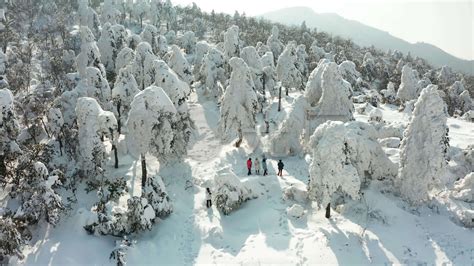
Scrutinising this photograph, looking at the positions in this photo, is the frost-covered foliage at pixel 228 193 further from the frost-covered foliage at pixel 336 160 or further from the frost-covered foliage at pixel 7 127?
the frost-covered foliage at pixel 7 127

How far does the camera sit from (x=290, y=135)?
33062mm

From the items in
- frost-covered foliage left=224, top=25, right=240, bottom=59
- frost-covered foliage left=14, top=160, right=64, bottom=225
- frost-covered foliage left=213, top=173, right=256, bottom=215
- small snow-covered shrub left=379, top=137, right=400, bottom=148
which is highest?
frost-covered foliage left=224, top=25, right=240, bottom=59

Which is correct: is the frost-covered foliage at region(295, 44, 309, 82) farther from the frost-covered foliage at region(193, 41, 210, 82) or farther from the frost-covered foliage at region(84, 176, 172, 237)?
the frost-covered foliage at region(84, 176, 172, 237)

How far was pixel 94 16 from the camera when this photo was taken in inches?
3022

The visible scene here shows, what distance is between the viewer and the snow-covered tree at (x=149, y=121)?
1062 inches

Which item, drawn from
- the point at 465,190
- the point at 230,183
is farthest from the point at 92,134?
the point at 465,190

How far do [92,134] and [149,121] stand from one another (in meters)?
4.81

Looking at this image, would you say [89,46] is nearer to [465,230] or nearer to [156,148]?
[156,148]

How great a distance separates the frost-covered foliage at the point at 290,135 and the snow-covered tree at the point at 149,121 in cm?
969

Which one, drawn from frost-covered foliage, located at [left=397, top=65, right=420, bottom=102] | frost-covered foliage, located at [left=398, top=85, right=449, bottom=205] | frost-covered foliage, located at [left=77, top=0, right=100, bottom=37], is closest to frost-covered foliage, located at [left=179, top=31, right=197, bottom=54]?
frost-covered foliage, located at [left=77, top=0, right=100, bottom=37]

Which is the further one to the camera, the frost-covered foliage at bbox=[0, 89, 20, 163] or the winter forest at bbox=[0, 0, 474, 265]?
the frost-covered foliage at bbox=[0, 89, 20, 163]

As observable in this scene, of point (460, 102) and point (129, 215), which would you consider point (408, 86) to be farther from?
point (129, 215)

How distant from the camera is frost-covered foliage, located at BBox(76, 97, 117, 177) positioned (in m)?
28.4

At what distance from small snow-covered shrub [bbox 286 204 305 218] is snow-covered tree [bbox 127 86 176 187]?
32.2 feet
